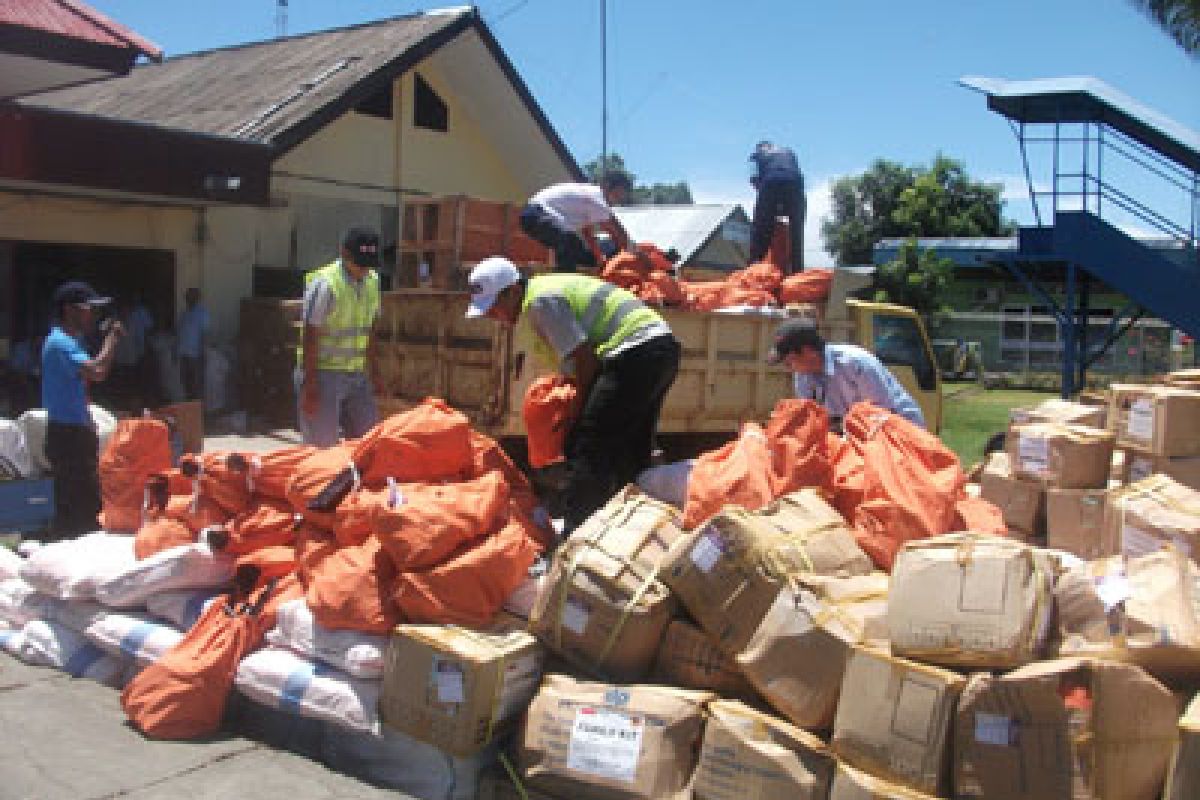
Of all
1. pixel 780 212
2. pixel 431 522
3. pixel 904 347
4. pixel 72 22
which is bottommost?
pixel 431 522

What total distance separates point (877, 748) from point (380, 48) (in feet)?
46.9

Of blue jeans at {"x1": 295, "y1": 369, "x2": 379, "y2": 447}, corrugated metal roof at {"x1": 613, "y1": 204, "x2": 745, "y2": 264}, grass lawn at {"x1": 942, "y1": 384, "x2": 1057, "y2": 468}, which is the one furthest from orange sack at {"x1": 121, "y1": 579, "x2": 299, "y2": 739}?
corrugated metal roof at {"x1": 613, "y1": 204, "x2": 745, "y2": 264}

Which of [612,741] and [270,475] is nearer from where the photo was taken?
[612,741]

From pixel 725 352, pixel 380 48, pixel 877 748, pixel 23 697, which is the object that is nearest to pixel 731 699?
pixel 877 748

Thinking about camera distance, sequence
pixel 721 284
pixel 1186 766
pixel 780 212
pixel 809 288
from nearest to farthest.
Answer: pixel 1186 766
pixel 721 284
pixel 809 288
pixel 780 212

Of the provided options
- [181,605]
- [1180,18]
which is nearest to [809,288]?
[181,605]

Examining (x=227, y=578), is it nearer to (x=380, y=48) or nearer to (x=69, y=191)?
(x=69, y=191)

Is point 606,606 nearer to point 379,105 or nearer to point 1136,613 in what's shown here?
point 1136,613

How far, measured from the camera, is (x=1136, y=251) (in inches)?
566

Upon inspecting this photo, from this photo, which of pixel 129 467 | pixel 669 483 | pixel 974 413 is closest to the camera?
pixel 669 483

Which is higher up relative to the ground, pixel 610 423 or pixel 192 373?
pixel 610 423

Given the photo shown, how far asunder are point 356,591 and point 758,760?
1677 millimetres

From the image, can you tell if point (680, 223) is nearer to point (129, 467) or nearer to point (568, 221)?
point (568, 221)

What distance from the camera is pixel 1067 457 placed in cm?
508
